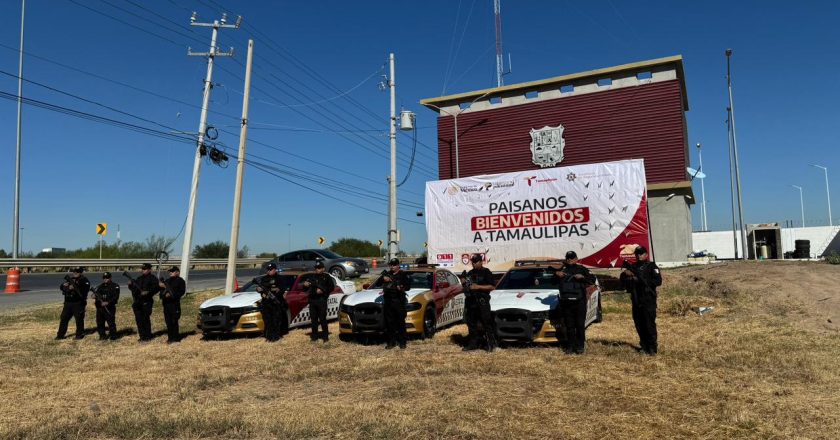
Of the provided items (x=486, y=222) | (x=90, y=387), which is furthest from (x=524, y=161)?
(x=90, y=387)

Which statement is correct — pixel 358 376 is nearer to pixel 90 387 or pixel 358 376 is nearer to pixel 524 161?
pixel 90 387

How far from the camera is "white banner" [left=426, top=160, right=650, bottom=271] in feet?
46.5

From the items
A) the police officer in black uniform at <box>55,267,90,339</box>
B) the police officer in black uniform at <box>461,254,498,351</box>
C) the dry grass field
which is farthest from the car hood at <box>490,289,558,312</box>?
the police officer in black uniform at <box>55,267,90,339</box>

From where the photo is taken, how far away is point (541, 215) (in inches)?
594

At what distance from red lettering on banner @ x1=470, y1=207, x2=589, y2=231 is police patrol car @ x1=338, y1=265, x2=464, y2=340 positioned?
4126 millimetres

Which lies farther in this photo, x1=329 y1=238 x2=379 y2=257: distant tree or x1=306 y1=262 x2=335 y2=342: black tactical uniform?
x1=329 y1=238 x2=379 y2=257: distant tree

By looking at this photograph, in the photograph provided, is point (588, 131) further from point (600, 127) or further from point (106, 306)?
point (106, 306)

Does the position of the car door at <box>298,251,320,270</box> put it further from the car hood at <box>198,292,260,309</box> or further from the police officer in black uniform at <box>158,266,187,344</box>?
the police officer in black uniform at <box>158,266,187,344</box>

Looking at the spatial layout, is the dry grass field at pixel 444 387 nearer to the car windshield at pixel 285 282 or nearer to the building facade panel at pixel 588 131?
the car windshield at pixel 285 282

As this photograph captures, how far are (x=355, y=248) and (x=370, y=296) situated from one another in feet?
199

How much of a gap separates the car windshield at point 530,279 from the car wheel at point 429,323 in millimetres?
1358

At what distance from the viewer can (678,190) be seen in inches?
1079

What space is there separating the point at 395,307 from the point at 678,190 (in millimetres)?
22164

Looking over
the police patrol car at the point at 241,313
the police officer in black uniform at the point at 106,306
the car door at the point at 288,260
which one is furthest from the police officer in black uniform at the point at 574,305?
the car door at the point at 288,260
